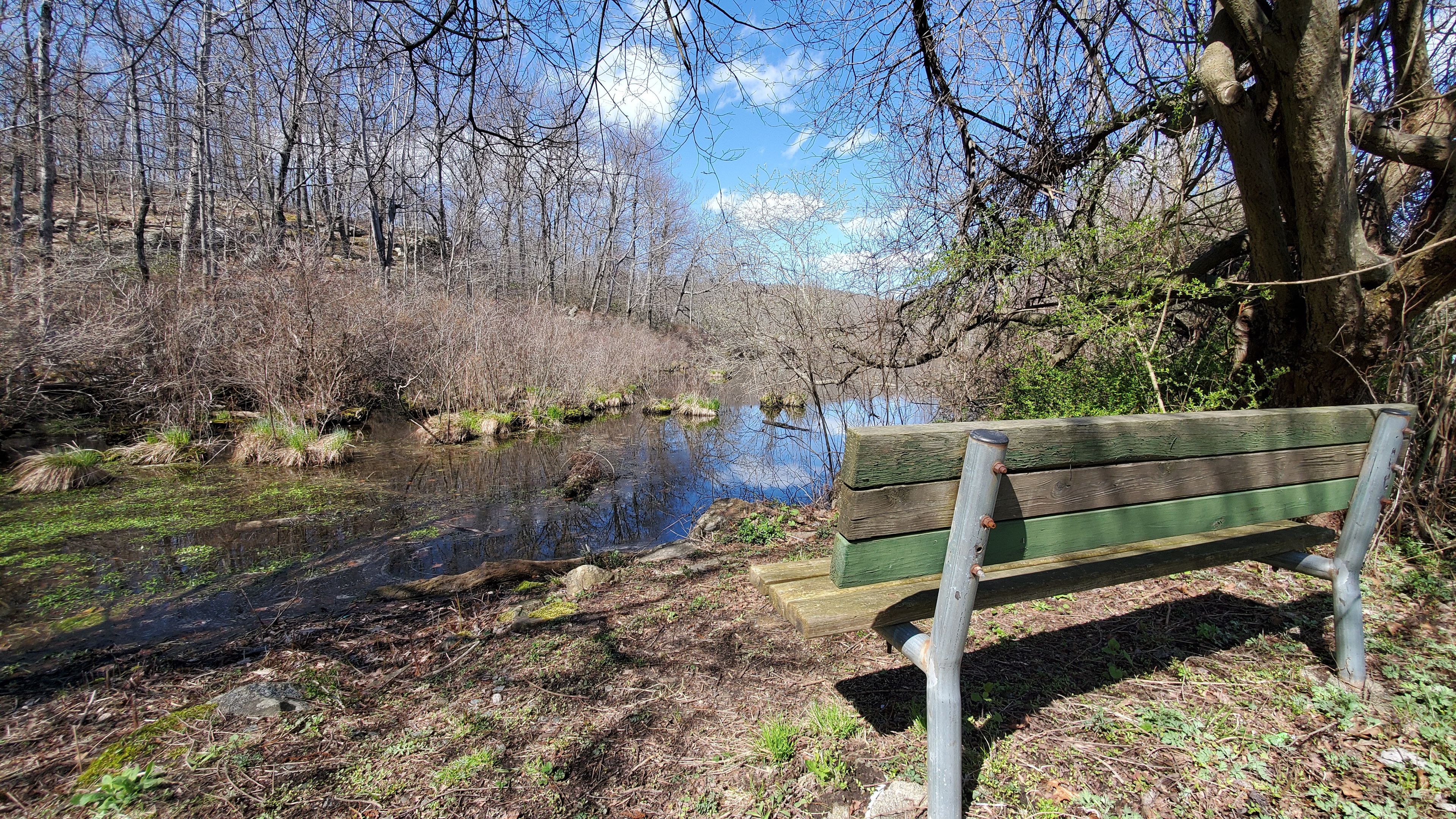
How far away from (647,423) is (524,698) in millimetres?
12799

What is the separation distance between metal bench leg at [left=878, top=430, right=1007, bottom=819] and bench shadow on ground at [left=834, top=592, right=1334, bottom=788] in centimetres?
26

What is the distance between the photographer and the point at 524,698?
2.45 meters

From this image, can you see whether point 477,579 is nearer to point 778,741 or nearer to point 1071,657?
point 778,741

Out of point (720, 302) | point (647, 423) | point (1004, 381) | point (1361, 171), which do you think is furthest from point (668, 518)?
point (647, 423)

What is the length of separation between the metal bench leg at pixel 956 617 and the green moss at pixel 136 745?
8.77 feet

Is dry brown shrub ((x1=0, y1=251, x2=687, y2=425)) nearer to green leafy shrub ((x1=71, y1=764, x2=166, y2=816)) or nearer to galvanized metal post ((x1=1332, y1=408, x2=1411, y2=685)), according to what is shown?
green leafy shrub ((x1=71, y1=764, x2=166, y2=816))

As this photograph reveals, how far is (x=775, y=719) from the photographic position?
2162 mm

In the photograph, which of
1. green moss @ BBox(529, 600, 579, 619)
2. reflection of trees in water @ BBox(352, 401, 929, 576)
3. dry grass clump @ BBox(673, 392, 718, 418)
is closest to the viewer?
green moss @ BBox(529, 600, 579, 619)

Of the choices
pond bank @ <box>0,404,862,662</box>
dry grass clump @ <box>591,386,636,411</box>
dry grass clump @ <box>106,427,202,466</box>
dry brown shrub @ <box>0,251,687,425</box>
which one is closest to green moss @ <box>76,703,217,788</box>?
pond bank @ <box>0,404,862,662</box>

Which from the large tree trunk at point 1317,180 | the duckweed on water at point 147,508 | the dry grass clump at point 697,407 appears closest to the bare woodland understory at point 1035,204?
the large tree trunk at point 1317,180

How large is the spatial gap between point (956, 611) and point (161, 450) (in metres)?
11.2

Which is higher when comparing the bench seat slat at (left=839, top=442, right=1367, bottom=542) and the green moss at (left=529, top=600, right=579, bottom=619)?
the bench seat slat at (left=839, top=442, right=1367, bottom=542)

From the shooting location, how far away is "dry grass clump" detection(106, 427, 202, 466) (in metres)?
8.13

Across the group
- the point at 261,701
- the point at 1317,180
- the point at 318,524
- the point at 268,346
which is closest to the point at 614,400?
the point at 268,346
